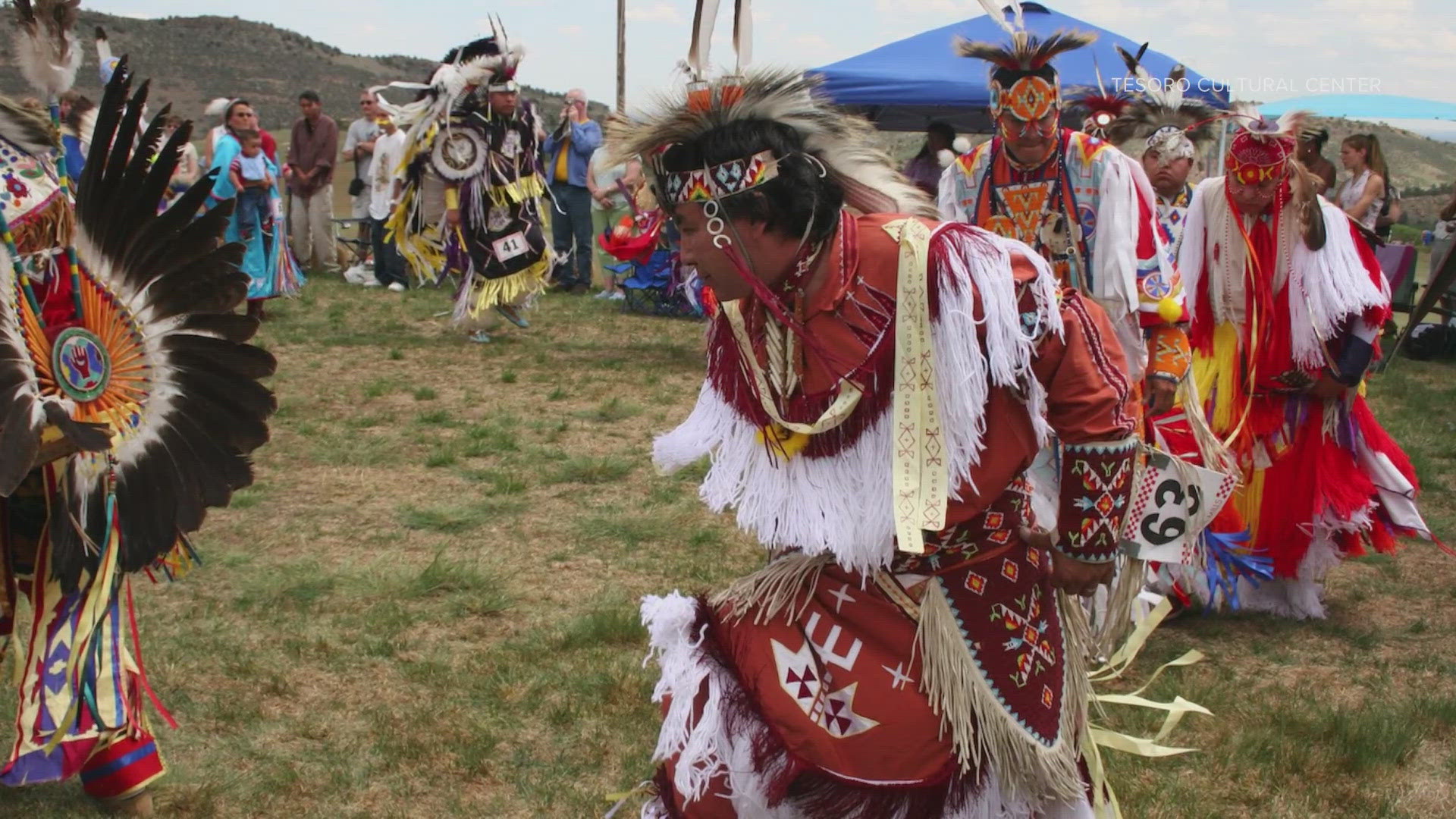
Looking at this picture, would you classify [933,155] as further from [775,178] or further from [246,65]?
[246,65]

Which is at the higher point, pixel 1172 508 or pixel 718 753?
pixel 1172 508

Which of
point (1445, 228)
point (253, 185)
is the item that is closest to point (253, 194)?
point (253, 185)

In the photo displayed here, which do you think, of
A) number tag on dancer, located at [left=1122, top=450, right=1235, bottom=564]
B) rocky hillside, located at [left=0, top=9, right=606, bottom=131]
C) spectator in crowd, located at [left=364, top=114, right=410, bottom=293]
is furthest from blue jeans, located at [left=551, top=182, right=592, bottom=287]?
rocky hillside, located at [left=0, top=9, right=606, bottom=131]

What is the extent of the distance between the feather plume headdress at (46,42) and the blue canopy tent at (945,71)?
24.9 feet

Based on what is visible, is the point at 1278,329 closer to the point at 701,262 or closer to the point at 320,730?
the point at 701,262

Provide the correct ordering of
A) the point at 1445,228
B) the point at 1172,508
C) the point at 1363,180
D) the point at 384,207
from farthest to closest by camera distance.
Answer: the point at 384,207
the point at 1445,228
the point at 1363,180
the point at 1172,508

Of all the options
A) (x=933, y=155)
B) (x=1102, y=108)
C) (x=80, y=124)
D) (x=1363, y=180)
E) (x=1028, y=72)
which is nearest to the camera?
(x=80, y=124)

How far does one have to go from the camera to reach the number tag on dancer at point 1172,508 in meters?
2.38

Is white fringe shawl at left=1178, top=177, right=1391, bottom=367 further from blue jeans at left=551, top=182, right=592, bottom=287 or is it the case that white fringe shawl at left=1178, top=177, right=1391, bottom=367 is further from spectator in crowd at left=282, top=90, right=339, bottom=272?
spectator in crowd at left=282, top=90, right=339, bottom=272

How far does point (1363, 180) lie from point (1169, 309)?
651 cm

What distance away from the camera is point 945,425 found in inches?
76.2

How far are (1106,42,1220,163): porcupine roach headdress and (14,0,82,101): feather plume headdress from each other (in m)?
3.27

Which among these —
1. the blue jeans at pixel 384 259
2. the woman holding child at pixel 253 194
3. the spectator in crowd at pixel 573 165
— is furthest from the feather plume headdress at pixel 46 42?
the blue jeans at pixel 384 259

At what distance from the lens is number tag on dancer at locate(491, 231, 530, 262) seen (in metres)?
8.49
